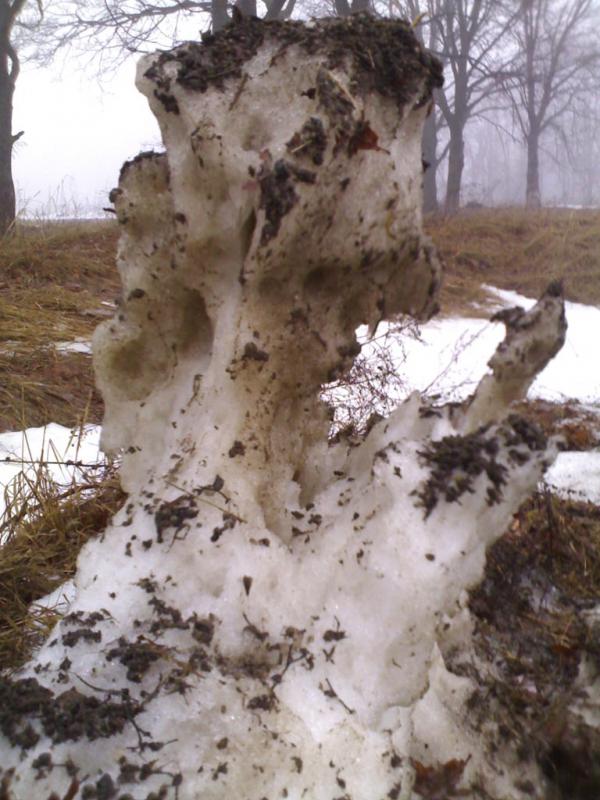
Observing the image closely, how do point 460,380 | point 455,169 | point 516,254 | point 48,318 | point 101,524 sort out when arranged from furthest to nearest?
point 455,169 < point 516,254 < point 460,380 < point 48,318 < point 101,524

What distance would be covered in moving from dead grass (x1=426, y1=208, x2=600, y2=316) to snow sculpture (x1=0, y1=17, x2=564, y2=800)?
4323mm

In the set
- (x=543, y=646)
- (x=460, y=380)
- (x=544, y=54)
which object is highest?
(x=544, y=54)

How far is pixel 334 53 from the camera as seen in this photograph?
1.04 m

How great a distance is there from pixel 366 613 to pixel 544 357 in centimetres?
56

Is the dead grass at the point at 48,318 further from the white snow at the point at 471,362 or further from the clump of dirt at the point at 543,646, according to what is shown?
the white snow at the point at 471,362

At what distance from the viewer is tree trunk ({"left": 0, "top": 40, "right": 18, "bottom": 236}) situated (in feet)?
19.0

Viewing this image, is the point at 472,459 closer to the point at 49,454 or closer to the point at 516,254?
the point at 49,454

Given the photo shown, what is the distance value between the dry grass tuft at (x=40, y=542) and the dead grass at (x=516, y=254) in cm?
406

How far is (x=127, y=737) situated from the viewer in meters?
0.86

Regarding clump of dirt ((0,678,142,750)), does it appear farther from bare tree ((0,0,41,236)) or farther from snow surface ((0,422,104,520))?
bare tree ((0,0,41,236))

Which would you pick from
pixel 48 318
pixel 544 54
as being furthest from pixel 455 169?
pixel 48 318

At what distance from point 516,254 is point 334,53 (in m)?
6.78

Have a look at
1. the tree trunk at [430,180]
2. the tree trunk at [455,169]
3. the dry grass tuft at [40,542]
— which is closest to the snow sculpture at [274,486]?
the dry grass tuft at [40,542]

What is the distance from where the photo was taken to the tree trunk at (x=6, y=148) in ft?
19.0
